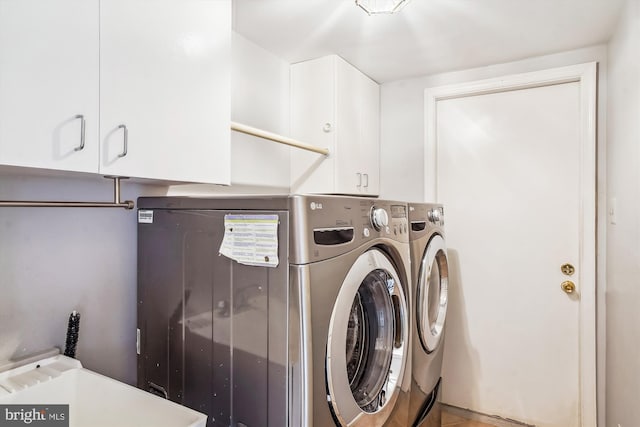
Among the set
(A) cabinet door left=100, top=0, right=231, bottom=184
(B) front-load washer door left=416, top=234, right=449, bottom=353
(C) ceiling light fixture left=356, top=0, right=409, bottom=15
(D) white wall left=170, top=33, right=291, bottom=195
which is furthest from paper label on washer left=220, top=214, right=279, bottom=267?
(C) ceiling light fixture left=356, top=0, right=409, bottom=15

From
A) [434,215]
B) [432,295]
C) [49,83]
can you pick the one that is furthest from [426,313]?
[49,83]

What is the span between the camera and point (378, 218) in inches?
50.9

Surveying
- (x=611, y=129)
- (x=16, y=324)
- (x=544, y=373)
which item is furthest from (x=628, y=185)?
(x=16, y=324)

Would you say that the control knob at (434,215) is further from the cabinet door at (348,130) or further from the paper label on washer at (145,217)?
the paper label on washer at (145,217)

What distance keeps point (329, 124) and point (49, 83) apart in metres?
1.56

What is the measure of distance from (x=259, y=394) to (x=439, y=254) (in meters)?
1.35

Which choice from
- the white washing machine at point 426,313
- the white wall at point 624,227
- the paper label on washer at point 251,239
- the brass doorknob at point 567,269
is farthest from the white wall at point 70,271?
the brass doorknob at point 567,269

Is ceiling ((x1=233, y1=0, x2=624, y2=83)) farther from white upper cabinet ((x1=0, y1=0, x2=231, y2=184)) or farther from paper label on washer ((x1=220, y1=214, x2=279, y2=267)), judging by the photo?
paper label on washer ((x1=220, y1=214, x2=279, y2=267))

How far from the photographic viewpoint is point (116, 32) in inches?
39.5

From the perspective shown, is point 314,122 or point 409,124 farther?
point 409,124

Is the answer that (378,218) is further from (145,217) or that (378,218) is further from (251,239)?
(145,217)

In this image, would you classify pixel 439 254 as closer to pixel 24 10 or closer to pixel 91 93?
pixel 91 93

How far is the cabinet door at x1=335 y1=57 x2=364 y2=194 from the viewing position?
229 cm

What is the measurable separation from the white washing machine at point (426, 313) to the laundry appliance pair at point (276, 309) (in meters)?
0.14
